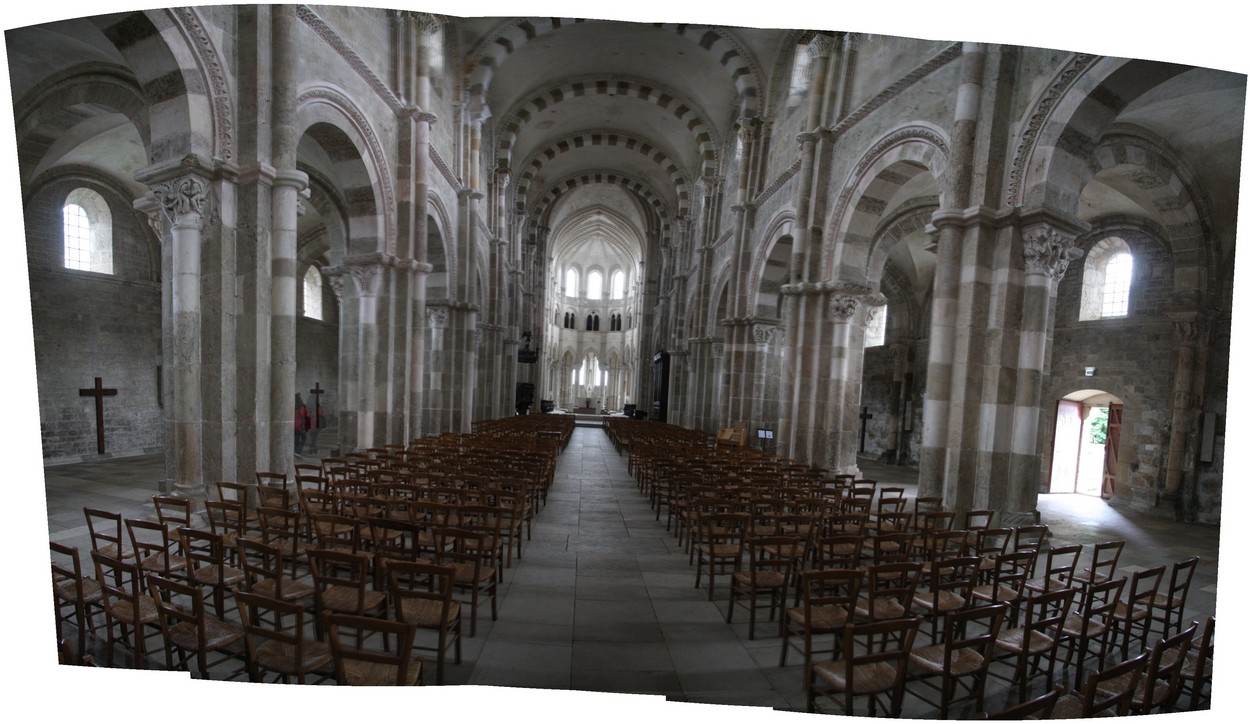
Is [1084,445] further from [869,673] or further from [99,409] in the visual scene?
[99,409]

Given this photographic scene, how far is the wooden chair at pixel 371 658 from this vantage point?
2822 millimetres

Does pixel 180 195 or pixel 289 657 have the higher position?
pixel 180 195

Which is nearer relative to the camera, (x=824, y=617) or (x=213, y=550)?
(x=824, y=617)

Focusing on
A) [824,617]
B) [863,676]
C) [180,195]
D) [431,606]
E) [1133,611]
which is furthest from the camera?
[180,195]

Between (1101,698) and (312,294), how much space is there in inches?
1023

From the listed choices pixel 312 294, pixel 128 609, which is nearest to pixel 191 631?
pixel 128 609

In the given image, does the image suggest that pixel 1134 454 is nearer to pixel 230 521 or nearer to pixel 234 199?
pixel 230 521

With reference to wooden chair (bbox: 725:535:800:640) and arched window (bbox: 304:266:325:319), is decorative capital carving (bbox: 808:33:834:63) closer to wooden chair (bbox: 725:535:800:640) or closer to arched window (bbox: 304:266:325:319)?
wooden chair (bbox: 725:535:800:640)

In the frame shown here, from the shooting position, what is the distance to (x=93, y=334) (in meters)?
14.2

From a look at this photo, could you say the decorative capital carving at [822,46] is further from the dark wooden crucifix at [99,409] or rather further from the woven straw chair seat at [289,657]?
the dark wooden crucifix at [99,409]

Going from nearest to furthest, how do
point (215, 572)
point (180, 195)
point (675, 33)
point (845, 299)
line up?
point (215, 572)
point (180, 195)
point (845, 299)
point (675, 33)

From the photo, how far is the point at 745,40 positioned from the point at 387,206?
42.0 ft

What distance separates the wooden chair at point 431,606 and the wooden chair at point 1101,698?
3162 mm

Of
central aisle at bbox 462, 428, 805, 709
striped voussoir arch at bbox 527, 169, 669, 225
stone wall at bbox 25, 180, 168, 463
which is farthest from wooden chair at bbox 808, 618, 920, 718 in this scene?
striped voussoir arch at bbox 527, 169, 669, 225
